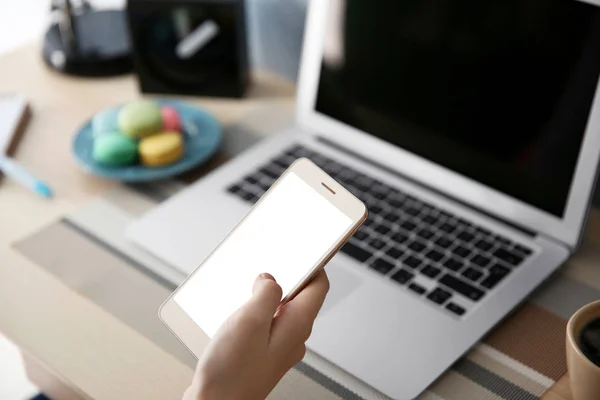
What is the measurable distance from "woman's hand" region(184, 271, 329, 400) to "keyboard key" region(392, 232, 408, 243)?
0.72 feet

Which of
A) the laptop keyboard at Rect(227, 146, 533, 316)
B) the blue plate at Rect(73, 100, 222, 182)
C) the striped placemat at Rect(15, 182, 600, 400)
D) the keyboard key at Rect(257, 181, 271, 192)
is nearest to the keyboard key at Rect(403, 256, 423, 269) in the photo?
the laptop keyboard at Rect(227, 146, 533, 316)

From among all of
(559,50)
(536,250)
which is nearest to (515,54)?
(559,50)

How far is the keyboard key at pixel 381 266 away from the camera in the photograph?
77 centimetres

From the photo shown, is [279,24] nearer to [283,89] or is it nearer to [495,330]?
[283,89]

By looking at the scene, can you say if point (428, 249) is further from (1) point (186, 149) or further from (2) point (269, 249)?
(1) point (186, 149)

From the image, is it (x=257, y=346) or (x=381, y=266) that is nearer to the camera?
(x=257, y=346)

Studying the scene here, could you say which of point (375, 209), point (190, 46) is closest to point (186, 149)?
point (190, 46)

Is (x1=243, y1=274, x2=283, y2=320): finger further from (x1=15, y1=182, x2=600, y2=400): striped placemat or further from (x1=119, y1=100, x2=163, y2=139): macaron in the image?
(x1=119, y1=100, x2=163, y2=139): macaron

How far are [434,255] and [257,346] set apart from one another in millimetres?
294

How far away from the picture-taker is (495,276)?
0.76 metres

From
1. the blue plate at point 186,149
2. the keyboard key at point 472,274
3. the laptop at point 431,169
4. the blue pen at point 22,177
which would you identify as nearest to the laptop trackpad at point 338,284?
the laptop at point 431,169

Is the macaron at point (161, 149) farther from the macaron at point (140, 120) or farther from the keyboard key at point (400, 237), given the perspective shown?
the keyboard key at point (400, 237)

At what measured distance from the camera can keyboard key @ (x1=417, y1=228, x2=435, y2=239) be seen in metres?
0.81

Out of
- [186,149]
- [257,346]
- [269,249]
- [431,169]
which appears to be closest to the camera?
[257,346]
